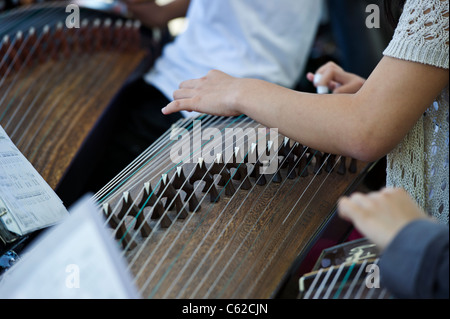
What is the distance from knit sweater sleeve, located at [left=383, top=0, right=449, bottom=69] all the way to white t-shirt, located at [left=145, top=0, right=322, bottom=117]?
0.94 meters

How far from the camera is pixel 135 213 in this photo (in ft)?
3.34

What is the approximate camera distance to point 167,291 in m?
0.86

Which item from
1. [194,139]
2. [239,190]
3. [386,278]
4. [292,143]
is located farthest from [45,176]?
[386,278]

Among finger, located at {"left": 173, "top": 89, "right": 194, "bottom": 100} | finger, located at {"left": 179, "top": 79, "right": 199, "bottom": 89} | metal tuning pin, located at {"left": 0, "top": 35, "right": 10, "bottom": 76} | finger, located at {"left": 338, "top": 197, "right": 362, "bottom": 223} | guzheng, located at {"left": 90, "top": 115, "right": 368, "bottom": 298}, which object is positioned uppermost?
metal tuning pin, located at {"left": 0, "top": 35, "right": 10, "bottom": 76}

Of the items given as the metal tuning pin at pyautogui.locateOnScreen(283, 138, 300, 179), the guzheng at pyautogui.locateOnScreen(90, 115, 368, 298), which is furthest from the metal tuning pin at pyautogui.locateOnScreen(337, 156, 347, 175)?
the metal tuning pin at pyautogui.locateOnScreen(283, 138, 300, 179)

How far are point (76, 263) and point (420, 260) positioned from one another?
51cm

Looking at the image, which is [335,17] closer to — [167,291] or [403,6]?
[403,6]

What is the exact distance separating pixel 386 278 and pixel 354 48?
6.93 ft

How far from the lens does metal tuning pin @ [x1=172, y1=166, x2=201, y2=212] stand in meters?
1.07

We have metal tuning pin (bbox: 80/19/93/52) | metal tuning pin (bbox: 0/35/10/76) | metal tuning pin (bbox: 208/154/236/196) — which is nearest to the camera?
metal tuning pin (bbox: 208/154/236/196)

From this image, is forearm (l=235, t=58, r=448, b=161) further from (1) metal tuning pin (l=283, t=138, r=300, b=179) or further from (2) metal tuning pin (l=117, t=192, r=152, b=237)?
(2) metal tuning pin (l=117, t=192, r=152, b=237)

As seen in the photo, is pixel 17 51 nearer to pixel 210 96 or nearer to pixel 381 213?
pixel 210 96

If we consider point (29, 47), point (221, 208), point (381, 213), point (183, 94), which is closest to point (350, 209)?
point (381, 213)

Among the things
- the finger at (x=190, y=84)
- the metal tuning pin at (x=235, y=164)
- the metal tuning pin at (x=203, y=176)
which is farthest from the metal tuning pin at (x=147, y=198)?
the finger at (x=190, y=84)
